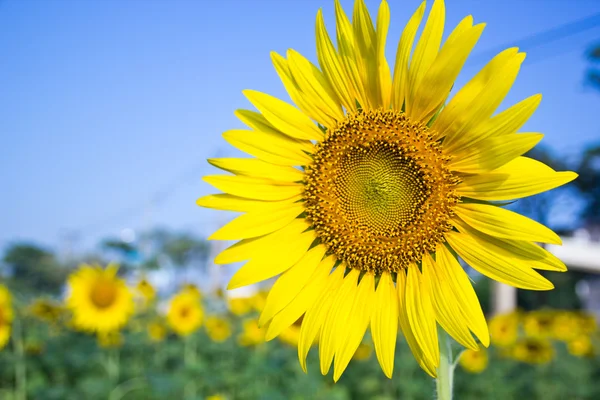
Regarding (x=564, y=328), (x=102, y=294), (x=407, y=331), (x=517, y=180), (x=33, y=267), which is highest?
(x=33, y=267)

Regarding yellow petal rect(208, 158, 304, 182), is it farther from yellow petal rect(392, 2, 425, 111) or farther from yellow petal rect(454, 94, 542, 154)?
yellow petal rect(454, 94, 542, 154)

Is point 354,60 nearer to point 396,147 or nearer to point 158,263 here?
point 396,147

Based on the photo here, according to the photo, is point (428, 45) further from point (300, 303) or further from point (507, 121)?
point (300, 303)

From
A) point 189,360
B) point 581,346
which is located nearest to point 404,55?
point 189,360

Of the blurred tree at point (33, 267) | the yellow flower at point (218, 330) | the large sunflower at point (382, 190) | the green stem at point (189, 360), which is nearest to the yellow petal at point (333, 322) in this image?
the large sunflower at point (382, 190)

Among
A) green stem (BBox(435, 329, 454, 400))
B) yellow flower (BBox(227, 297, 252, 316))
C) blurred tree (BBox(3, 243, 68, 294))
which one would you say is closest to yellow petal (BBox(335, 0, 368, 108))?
green stem (BBox(435, 329, 454, 400))

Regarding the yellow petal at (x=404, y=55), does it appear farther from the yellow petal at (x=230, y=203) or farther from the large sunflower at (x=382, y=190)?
the yellow petal at (x=230, y=203)

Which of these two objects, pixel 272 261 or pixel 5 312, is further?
pixel 5 312
